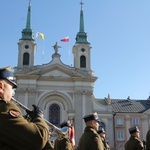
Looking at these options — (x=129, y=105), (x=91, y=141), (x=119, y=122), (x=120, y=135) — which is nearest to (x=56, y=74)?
(x=119, y=122)

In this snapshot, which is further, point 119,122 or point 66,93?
point 119,122

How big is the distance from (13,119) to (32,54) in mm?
39723

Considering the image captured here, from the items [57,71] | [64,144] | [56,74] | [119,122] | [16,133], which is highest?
[57,71]

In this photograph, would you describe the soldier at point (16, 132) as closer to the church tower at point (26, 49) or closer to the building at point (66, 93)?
the building at point (66, 93)

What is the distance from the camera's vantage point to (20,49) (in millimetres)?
41656

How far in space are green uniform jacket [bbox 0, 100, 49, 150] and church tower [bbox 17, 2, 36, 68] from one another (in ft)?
126

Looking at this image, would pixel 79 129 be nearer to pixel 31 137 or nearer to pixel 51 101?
pixel 51 101

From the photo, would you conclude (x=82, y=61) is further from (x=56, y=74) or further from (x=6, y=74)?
(x=6, y=74)

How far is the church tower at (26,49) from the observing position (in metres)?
40.7

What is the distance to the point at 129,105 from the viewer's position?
150 feet

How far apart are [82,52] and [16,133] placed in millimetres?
40978

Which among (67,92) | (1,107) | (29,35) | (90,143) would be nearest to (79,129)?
(67,92)

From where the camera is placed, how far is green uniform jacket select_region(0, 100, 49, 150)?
7.47 feet

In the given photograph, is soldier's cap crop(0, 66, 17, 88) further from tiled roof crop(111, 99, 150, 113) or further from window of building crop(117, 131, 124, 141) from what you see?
tiled roof crop(111, 99, 150, 113)
